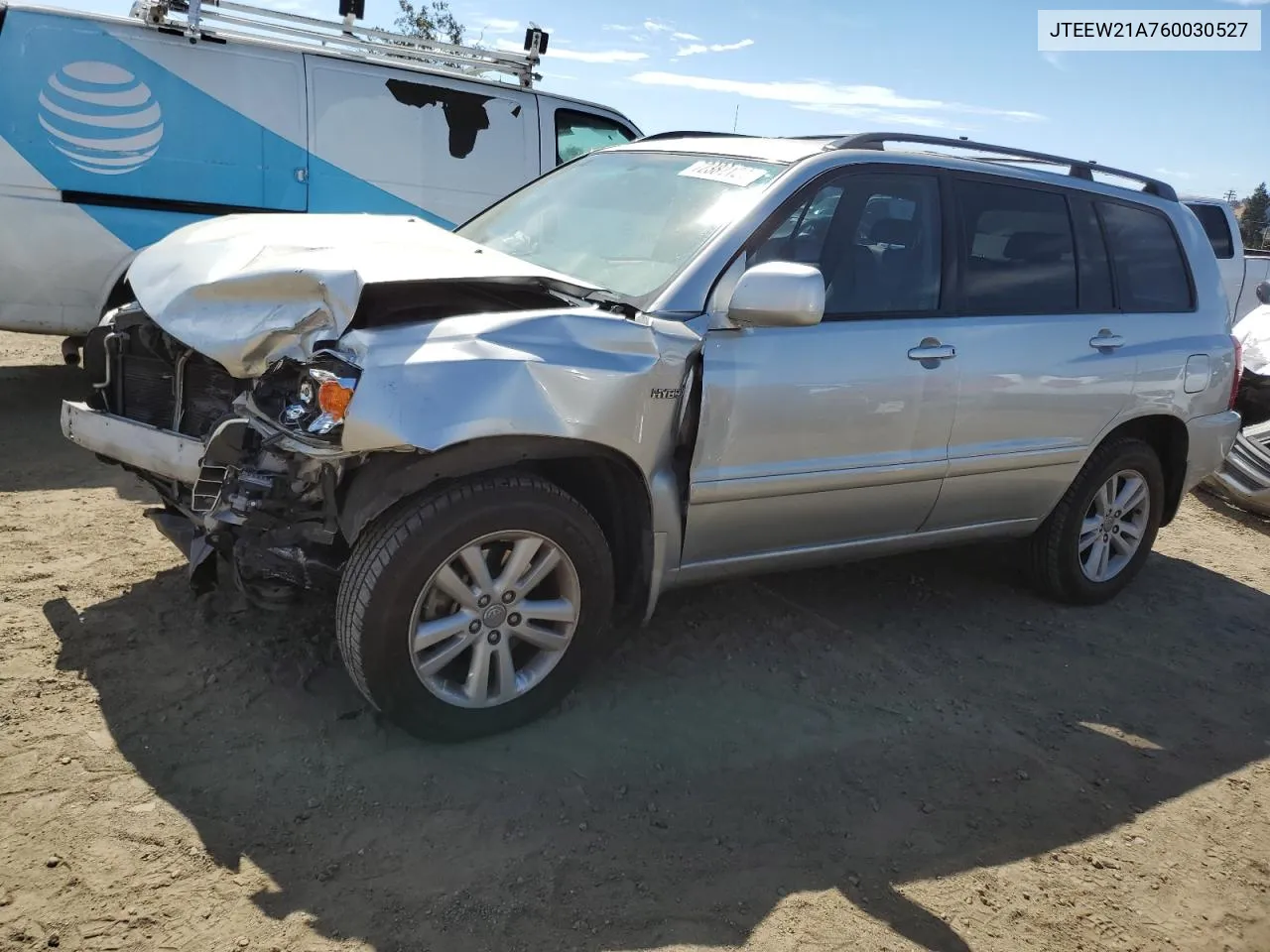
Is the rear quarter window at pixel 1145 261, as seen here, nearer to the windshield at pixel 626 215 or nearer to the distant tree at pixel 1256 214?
the windshield at pixel 626 215

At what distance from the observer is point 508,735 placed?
10.4 feet

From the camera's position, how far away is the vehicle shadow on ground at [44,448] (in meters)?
4.84

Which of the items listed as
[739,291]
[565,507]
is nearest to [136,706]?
[565,507]

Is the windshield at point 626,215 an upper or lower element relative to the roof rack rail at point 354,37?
lower

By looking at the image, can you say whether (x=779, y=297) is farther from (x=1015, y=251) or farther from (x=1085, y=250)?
(x=1085, y=250)

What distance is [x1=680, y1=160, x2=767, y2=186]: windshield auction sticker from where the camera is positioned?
3.61 metres

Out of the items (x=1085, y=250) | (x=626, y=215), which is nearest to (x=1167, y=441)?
(x=1085, y=250)

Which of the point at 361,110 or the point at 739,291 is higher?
the point at 361,110

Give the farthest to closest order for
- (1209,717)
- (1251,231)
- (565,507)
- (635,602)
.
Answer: (1251,231) → (1209,717) → (635,602) → (565,507)

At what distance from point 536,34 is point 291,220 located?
4328mm

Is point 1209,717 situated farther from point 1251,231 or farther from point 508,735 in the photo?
point 1251,231

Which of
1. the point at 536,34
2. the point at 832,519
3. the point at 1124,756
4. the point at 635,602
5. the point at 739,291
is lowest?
the point at 1124,756

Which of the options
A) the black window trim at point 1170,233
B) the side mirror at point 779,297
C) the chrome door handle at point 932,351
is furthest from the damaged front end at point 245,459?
the black window trim at point 1170,233

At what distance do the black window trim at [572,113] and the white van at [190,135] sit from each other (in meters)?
0.48
